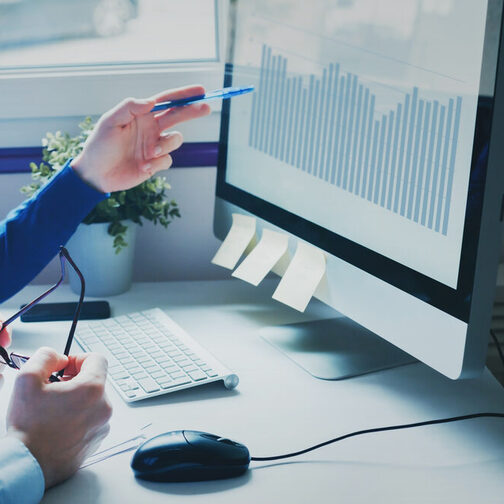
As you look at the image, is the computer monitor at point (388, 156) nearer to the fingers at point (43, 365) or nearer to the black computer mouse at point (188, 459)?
the black computer mouse at point (188, 459)

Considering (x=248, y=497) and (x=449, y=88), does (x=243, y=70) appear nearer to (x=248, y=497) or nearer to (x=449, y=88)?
(x=449, y=88)

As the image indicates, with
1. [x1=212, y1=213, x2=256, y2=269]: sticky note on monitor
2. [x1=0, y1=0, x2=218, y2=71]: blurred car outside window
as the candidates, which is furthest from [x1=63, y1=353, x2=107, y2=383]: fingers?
[x1=0, y1=0, x2=218, y2=71]: blurred car outside window

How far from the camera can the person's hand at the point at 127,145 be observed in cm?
97

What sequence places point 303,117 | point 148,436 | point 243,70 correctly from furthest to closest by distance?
1. point 243,70
2. point 303,117
3. point 148,436

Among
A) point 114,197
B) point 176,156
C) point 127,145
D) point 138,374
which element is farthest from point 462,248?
point 176,156

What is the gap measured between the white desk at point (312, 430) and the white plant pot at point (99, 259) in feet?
0.44

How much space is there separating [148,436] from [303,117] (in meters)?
0.47

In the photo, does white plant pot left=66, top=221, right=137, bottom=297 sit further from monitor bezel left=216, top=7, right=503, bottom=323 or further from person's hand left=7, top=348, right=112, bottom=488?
person's hand left=7, top=348, right=112, bottom=488

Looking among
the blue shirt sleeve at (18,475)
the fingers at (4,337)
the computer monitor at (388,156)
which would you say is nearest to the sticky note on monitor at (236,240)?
the computer monitor at (388,156)

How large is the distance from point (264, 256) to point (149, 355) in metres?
0.23

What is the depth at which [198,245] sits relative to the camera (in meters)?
1.37

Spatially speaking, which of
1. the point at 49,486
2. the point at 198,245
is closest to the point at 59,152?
the point at 198,245

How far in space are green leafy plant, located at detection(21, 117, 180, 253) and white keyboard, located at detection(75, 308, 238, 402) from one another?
0.57 ft

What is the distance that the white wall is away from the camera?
4.41ft
